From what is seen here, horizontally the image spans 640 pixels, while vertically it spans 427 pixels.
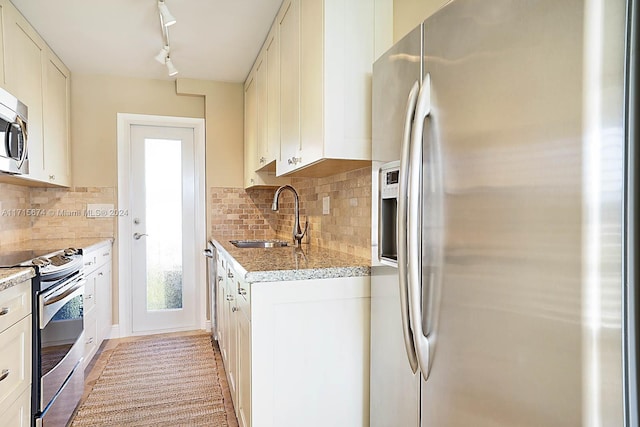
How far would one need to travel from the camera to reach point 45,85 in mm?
2922

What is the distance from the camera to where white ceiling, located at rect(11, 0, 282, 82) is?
2.42 metres

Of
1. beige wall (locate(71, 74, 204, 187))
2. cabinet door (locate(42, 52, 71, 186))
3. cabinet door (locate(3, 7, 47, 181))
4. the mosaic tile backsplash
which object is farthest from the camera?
beige wall (locate(71, 74, 204, 187))

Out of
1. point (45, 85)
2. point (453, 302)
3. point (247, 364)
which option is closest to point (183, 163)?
point (45, 85)

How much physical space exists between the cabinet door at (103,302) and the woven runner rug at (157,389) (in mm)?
206

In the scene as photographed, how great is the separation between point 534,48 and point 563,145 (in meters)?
0.20

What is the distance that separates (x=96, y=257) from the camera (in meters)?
3.08

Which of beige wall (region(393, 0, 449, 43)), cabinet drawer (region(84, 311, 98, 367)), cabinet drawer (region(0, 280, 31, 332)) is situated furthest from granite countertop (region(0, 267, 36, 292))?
beige wall (region(393, 0, 449, 43))

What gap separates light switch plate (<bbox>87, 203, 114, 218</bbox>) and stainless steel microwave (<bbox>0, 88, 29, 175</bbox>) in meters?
1.26

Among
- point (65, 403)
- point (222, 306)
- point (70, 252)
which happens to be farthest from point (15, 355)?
point (222, 306)

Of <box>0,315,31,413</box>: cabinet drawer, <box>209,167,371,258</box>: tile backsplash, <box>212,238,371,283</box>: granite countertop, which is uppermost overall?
<box>209,167,371,258</box>: tile backsplash

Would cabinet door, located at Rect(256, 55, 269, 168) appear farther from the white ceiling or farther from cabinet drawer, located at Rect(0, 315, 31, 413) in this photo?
cabinet drawer, located at Rect(0, 315, 31, 413)

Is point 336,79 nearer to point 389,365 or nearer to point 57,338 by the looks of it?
point 389,365

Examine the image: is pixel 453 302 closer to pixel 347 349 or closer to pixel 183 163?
pixel 347 349

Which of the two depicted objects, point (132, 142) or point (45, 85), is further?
point (132, 142)
